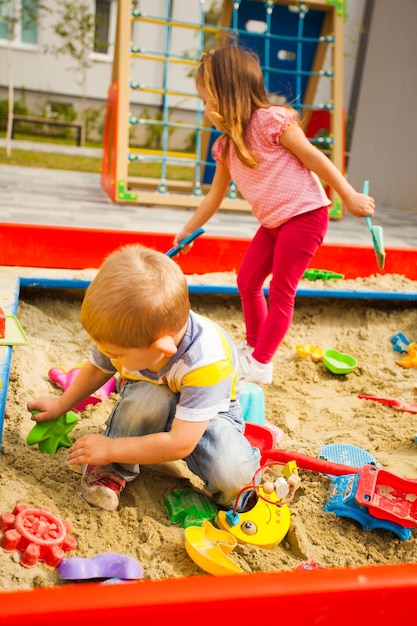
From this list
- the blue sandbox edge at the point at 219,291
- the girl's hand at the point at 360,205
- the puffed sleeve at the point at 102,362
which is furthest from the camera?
the blue sandbox edge at the point at 219,291

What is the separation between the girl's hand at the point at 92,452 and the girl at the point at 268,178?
0.77 metres

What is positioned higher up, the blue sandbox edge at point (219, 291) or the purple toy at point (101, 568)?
the blue sandbox edge at point (219, 291)

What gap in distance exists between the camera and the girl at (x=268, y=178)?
1.72 m

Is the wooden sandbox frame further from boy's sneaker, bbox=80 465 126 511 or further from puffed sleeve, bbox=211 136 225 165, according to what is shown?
puffed sleeve, bbox=211 136 225 165

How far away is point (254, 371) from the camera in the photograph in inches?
73.2

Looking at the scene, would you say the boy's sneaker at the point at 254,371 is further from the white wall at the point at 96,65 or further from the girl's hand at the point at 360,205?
the white wall at the point at 96,65

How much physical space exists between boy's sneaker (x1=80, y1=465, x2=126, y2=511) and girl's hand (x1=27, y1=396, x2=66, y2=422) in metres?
0.15

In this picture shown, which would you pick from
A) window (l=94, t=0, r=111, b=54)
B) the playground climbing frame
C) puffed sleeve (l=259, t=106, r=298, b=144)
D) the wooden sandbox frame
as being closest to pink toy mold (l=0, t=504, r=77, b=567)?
the wooden sandbox frame

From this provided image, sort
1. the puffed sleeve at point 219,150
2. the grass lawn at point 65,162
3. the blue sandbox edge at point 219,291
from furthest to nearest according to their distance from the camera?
1. the grass lawn at point 65,162
2. the blue sandbox edge at point 219,291
3. the puffed sleeve at point 219,150

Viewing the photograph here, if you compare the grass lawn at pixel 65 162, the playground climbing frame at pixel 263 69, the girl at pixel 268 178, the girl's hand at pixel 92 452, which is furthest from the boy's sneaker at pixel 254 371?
the grass lawn at pixel 65 162

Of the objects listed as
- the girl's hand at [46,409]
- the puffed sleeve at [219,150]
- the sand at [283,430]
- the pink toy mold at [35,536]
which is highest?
the puffed sleeve at [219,150]

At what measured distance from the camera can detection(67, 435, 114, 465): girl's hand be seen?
112cm

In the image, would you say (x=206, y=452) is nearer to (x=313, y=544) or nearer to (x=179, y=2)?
(x=313, y=544)

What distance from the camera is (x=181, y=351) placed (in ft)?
3.63
